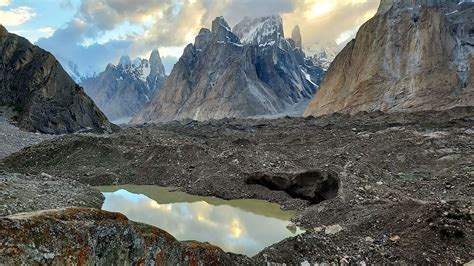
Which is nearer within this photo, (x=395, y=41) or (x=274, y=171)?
(x=274, y=171)

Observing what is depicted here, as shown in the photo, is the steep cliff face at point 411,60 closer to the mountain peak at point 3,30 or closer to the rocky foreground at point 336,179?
the rocky foreground at point 336,179

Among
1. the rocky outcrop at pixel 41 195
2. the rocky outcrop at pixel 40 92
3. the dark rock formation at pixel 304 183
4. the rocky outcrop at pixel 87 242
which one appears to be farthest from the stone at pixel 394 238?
the rocky outcrop at pixel 40 92

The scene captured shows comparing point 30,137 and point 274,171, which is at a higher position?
point 30,137

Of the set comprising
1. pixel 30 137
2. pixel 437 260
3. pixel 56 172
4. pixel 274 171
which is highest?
pixel 30 137

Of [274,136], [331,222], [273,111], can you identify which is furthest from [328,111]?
[273,111]

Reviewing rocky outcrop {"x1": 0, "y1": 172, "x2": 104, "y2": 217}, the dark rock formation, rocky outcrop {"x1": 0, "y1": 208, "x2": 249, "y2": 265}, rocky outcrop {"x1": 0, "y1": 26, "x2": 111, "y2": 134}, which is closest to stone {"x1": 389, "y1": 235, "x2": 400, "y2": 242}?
rocky outcrop {"x1": 0, "y1": 208, "x2": 249, "y2": 265}

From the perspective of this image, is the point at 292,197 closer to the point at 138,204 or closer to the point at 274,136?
the point at 138,204

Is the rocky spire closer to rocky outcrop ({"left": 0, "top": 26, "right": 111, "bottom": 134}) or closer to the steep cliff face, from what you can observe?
the steep cliff face
